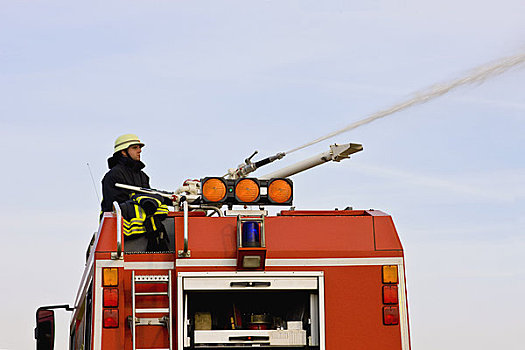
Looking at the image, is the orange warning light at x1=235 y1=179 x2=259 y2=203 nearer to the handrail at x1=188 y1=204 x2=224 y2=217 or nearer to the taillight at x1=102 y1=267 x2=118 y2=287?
the handrail at x1=188 y1=204 x2=224 y2=217

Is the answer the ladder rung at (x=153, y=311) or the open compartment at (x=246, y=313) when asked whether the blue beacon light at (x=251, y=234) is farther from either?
the ladder rung at (x=153, y=311)

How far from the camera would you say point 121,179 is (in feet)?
31.4

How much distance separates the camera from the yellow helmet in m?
10.0

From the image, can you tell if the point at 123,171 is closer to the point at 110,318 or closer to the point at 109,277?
the point at 109,277

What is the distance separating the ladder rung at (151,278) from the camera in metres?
8.38

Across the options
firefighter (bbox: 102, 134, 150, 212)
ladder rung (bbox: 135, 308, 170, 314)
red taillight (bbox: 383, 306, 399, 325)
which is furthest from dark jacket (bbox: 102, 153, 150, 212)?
red taillight (bbox: 383, 306, 399, 325)

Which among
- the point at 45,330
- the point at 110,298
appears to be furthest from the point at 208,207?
the point at 45,330

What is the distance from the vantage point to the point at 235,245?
27.9ft

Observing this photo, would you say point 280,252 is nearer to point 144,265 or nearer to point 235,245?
point 235,245

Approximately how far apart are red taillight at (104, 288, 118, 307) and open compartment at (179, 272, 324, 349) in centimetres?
55

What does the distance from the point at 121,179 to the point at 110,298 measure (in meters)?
1.66

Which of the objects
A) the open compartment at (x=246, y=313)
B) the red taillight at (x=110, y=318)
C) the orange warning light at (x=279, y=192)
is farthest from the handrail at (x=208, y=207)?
the red taillight at (x=110, y=318)

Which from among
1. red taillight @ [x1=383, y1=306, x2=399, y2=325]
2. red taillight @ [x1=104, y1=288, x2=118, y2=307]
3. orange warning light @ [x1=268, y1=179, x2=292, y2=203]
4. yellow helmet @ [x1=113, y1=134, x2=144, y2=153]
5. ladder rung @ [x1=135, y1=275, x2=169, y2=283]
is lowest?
red taillight @ [x1=383, y1=306, x2=399, y2=325]

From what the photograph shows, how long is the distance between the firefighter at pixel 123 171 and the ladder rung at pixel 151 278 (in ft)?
4.12
